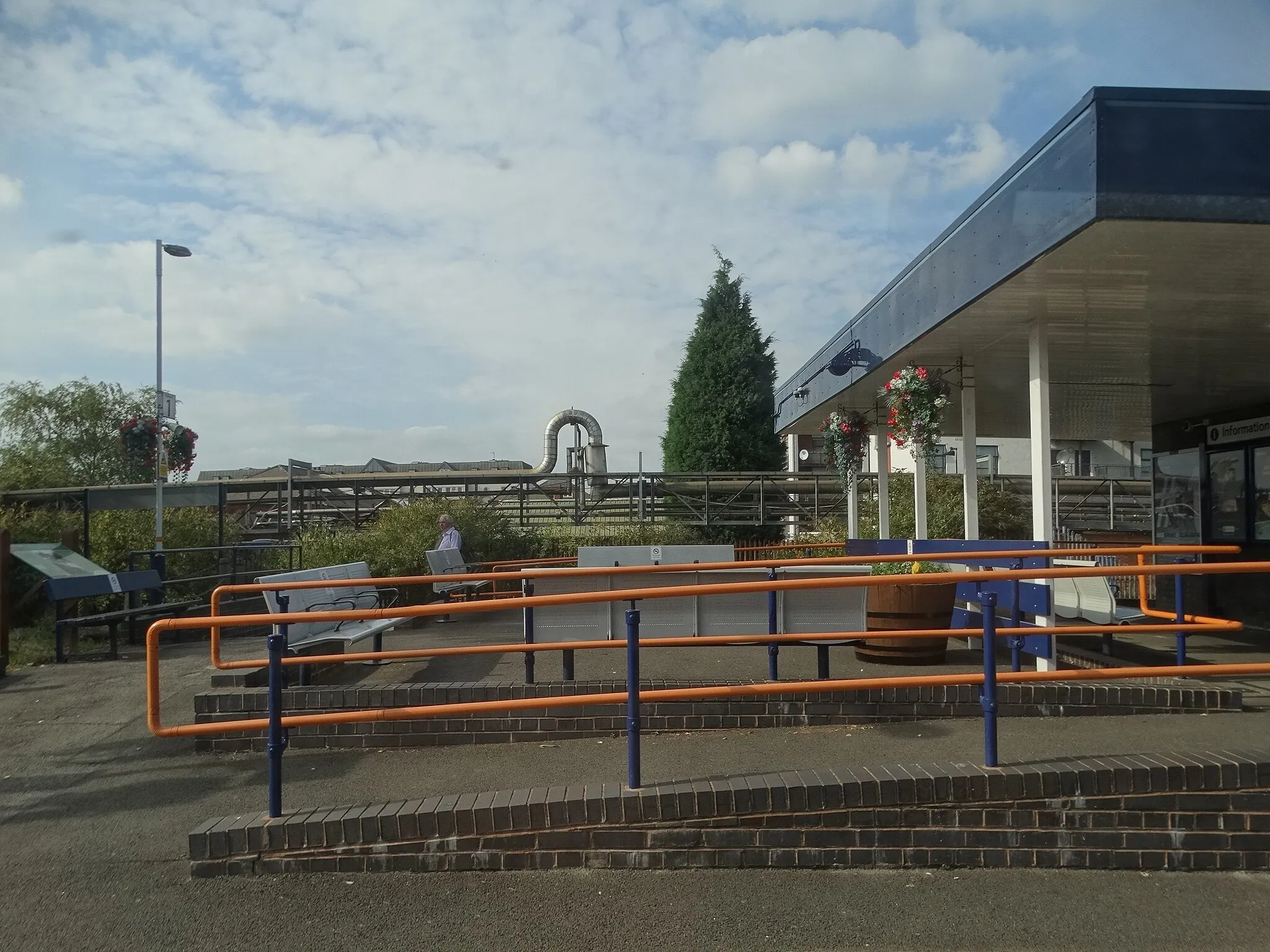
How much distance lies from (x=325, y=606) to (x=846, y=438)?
7940 mm

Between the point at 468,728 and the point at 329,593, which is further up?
the point at 329,593

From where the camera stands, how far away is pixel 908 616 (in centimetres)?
750

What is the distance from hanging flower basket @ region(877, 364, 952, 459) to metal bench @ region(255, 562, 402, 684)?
5470 millimetres

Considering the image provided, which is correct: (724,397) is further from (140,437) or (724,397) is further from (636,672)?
(636,672)

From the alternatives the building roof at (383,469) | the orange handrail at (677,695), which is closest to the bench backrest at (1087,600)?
the orange handrail at (677,695)

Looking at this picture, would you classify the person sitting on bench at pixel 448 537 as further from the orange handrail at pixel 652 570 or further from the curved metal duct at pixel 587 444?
the curved metal duct at pixel 587 444

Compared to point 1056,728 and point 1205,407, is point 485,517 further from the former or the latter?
point 1056,728

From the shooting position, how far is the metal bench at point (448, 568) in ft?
36.4

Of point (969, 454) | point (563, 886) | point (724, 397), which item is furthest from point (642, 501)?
point (563, 886)

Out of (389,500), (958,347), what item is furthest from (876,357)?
(389,500)

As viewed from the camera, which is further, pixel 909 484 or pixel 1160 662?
pixel 909 484

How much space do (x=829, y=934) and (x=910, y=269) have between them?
710 centimetres

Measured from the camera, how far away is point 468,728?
20.1 ft

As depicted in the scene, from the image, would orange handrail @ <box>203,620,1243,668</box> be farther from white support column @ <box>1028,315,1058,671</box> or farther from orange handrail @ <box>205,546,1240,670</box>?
white support column @ <box>1028,315,1058,671</box>
